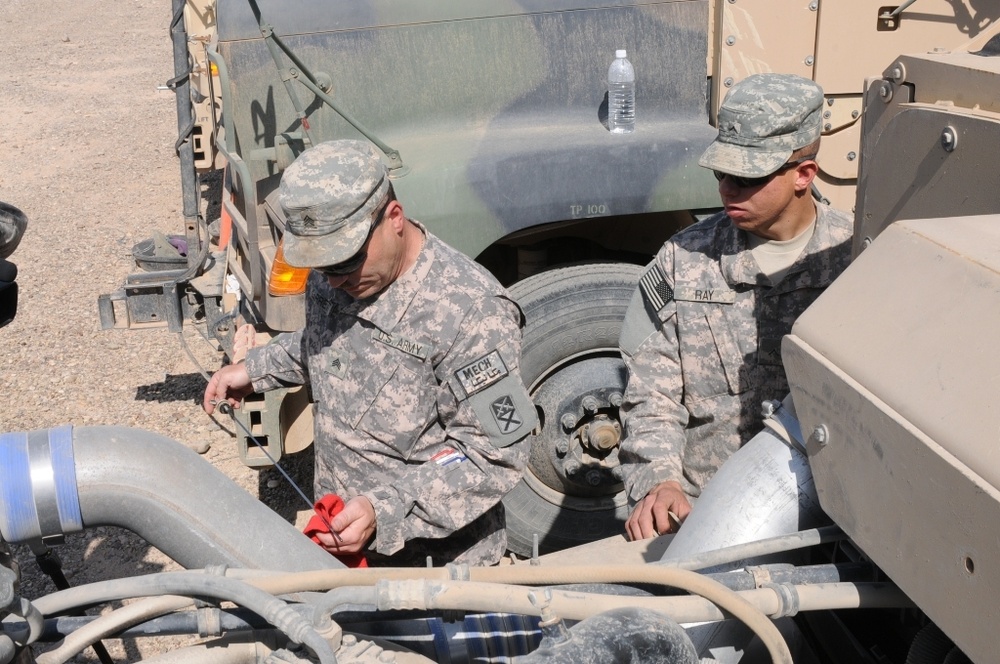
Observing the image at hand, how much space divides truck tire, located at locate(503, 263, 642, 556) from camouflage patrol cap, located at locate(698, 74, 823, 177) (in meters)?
1.38

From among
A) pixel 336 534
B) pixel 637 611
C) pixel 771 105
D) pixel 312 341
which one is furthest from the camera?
pixel 312 341

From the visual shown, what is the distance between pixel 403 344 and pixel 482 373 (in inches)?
8.1

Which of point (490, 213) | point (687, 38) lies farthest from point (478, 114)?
point (687, 38)

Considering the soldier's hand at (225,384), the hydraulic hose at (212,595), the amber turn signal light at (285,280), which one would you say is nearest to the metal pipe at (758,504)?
the hydraulic hose at (212,595)

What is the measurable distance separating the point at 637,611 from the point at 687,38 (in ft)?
9.68

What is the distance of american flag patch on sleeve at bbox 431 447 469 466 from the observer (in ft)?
7.93

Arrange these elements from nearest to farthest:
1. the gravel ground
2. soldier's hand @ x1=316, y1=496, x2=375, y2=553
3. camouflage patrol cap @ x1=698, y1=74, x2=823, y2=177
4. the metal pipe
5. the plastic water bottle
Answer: the metal pipe
soldier's hand @ x1=316, y1=496, x2=375, y2=553
camouflage patrol cap @ x1=698, y1=74, x2=823, y2=177
the plastic water bottle
the gravel ground

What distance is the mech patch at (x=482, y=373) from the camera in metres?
2.38

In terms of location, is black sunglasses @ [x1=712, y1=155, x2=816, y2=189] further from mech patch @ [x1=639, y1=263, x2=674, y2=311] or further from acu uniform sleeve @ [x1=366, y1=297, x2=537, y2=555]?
acu uniform sleeve @ [x1=366, y1=297, x2=537, y2=555]

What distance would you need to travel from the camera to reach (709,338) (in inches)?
102

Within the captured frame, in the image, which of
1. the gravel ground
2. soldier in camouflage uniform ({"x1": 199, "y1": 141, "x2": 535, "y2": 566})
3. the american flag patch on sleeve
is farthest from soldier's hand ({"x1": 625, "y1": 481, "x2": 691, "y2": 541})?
the gravel ground

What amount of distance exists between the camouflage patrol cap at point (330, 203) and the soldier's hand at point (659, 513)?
0.89m

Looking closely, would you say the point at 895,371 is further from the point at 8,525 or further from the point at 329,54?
the point at 329,54

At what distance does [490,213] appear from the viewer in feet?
11.9
